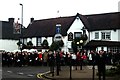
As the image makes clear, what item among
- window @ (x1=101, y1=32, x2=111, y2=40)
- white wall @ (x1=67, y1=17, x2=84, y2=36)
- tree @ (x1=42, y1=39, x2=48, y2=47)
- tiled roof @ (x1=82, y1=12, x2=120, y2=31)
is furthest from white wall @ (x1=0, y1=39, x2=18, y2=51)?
window @ (x1=101, y1=32, x2=111, y2=40)

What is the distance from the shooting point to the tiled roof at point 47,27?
2400 inches

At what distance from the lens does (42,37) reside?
63375mm

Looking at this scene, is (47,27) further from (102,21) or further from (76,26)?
(102,21)

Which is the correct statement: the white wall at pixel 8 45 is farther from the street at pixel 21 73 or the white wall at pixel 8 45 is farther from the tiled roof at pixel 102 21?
the street at pixel 21 73

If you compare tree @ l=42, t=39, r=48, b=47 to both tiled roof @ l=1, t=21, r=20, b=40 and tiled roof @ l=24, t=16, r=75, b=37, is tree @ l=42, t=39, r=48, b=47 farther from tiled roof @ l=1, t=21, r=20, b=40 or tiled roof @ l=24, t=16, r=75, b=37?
tiled roof @ l=1, t=21, r=20, b=40

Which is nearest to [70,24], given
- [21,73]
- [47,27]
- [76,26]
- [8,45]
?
[76,26]

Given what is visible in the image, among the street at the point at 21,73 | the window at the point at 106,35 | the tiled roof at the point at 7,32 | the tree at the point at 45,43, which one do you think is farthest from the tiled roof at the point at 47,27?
the street at the point at 21,73

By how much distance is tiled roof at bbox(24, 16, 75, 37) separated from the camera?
61.0m

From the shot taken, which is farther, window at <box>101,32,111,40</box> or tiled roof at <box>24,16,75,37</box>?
tiled roof at <box>24,16,75,37</box>

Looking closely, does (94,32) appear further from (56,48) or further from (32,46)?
(32,46)

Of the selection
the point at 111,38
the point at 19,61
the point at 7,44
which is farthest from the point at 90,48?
the point at 7,44

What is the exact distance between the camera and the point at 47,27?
213 ft

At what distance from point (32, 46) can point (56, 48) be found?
10546 millimetres

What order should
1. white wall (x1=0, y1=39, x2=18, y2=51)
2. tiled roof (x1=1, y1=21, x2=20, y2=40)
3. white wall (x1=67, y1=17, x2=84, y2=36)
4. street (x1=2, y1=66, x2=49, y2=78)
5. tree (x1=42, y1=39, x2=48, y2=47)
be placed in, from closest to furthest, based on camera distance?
street (x1=2, y1=66, x2=49, y2=78), white wall (x1=67, y1=17, x2=84, y2=36), tree (x1=42, y1=39, x2=48, y2=47), white wall (x1=0, y1=39, x2=18, y2=51), tiled roof (x1=1, y1=21, x2=20, y2=40)
